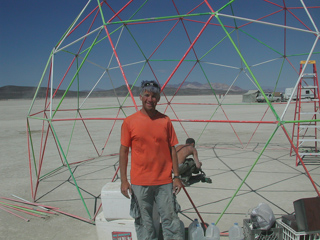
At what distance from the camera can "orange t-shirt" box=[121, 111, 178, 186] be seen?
3508 mm

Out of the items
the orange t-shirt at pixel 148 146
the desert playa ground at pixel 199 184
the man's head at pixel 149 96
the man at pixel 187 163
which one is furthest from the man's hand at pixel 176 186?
the man at pixel 187 163

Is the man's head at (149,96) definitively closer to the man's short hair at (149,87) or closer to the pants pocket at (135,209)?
the man's short hair at (149,87)

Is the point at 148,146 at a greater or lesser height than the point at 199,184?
greater

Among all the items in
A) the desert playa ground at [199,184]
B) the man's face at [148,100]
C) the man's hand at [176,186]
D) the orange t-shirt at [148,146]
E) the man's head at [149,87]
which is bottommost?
the desert playa ground at [199,184]

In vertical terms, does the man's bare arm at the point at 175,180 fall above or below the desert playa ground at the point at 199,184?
above

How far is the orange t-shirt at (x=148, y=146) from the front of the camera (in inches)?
138

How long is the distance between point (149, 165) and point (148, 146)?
0.78 ft

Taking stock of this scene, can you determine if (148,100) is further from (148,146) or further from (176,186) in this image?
(176,186)

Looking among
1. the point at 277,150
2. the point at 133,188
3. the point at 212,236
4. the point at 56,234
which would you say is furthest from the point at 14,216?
the point at 277,150

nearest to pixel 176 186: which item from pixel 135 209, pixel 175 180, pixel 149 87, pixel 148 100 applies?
pixel 175 180

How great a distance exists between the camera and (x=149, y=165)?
11.6 ft

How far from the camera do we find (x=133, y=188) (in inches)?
142

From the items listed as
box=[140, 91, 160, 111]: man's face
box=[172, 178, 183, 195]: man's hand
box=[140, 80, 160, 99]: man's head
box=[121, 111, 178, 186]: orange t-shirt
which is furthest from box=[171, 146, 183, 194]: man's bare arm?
box=[140, 80, 160, 99]: man's head

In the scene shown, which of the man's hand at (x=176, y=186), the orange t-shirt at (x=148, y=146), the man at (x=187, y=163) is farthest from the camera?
the man at (x=187, y=163)
